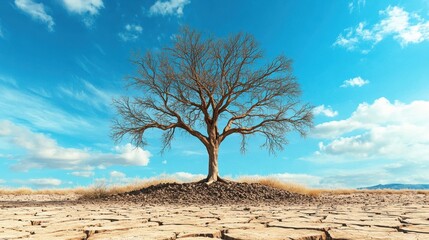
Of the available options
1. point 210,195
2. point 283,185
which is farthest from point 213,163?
point 283,185

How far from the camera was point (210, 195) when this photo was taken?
1223 cm

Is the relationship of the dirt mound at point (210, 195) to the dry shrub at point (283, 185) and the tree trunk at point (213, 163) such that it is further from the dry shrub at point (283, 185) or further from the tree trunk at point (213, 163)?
the dry shrub at point (283, 185)

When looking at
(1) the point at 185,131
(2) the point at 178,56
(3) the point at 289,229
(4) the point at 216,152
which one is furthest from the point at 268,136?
(3) the point at 289,229

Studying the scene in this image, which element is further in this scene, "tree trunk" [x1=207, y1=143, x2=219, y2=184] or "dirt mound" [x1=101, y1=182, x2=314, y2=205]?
"tree trunk" [x1=207, y1=143, x2=219, y2=184]

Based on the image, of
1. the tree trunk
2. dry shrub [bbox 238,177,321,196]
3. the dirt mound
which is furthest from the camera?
dry shrub [bbox 238,177,321,196]

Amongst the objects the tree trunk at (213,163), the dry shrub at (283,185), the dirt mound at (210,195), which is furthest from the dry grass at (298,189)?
the dirt mound at (210,195)

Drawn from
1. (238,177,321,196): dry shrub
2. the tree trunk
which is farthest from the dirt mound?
(238,177,321,196): dry shrub

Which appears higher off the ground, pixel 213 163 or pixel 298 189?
pixel 213 163

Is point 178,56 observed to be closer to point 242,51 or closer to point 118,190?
point 242,51

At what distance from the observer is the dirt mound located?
11500 mm

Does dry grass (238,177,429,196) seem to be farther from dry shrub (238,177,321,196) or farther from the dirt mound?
the dirt mound

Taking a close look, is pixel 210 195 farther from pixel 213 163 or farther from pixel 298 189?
pixel 298 189

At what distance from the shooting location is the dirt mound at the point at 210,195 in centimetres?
1150

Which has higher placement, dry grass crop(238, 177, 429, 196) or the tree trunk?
the tree trunk
